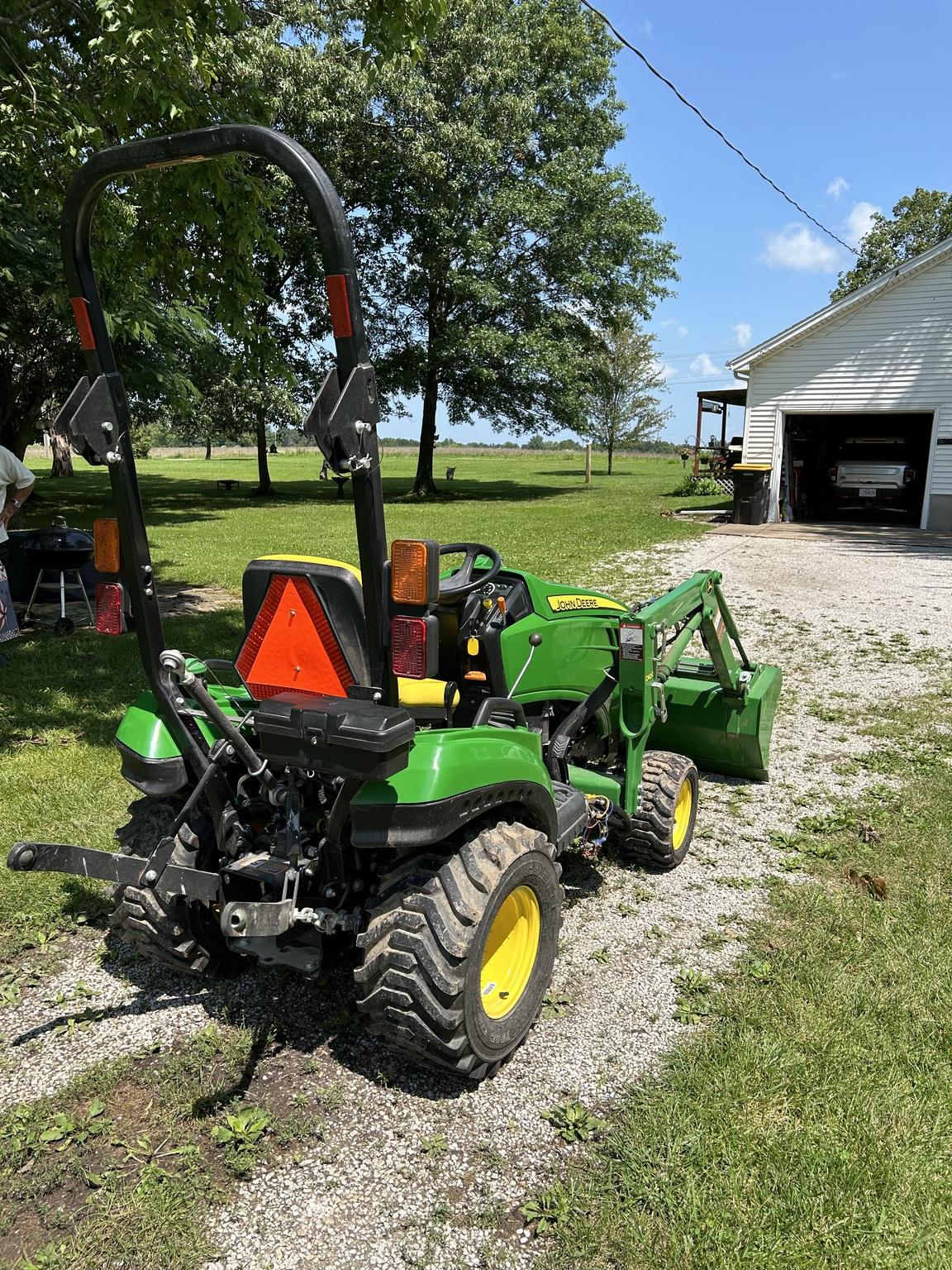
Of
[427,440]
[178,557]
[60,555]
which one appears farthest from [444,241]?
[60,555]

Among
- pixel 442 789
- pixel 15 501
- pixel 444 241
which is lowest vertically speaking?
pixel 442 789

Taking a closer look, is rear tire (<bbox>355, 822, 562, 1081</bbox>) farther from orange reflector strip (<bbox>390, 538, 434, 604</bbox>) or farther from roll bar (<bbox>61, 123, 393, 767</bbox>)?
orange reflector strip (<bbox>390, 538, 434, 604</bbox>)

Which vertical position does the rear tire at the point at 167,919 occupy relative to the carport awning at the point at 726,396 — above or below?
below

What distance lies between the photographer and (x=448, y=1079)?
284 centimetres

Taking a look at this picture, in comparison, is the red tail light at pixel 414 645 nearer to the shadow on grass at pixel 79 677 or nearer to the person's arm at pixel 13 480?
the shadow on grass at pixel 79 677

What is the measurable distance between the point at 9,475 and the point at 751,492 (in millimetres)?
15703

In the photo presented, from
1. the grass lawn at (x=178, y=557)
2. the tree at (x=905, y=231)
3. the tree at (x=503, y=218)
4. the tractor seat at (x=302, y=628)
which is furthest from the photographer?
the tree at (x=905, y=231)

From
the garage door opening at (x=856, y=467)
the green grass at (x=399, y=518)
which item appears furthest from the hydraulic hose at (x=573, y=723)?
the garage door opening at (x=856, y=467)

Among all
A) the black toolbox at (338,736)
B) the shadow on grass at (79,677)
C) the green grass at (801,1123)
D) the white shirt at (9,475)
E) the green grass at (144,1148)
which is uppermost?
the white shirt at (9,475)

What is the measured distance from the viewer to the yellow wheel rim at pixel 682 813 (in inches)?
171

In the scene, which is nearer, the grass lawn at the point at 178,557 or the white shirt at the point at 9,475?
the grass lawn at the point at 178,557

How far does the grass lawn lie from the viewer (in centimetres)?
446

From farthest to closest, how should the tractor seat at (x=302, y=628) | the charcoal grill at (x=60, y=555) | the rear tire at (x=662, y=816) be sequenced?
the charcoal grill at (x=60, y=555) < the rear tire at (x=662, y=816) < the tractor seat at (x=302, y=628)

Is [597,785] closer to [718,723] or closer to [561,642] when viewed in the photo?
[561,642]
